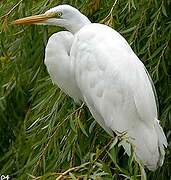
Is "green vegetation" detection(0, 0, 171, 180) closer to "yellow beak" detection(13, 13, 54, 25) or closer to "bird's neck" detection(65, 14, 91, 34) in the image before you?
"bird's neck" detection(65, 14, 91, 34)

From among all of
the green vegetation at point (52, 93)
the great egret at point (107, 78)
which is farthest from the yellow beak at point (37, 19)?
the green vegetation at point (52, 93)

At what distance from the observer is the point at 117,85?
68.1 inches

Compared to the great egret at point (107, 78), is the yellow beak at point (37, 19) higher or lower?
higher

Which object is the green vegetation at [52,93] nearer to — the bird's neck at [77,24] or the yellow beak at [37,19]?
the bird's neck at [77,24]

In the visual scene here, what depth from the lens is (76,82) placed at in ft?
6.11

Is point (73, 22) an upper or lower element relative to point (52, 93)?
upper

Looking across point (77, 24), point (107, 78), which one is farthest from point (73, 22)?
point (107, 78)

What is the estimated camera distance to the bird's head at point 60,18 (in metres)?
1.79

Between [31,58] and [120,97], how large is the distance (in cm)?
44

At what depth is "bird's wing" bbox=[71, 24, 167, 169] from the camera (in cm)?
168

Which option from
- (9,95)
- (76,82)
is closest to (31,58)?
(9,95)

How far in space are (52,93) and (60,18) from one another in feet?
0.80

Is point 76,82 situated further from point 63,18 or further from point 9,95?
point 9,95

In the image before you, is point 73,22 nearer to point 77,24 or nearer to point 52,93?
point 77,24
